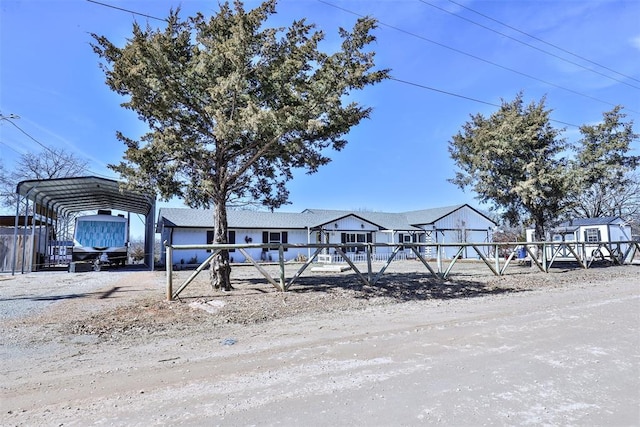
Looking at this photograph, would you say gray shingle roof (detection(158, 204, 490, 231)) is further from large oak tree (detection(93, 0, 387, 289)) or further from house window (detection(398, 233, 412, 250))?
large oak tree (detection(93, 0, 387, 289))

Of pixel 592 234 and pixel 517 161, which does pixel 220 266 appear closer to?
pixel 517 161

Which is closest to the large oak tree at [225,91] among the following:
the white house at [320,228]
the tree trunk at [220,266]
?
the tree trunk at [220,266]

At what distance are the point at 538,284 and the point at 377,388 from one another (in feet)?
38.3

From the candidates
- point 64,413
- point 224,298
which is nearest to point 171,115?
point 224,298

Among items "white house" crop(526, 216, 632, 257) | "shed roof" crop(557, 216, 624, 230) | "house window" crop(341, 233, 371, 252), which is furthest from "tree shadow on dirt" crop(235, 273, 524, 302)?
"shed roof" crop(557, 216, 624, 230)

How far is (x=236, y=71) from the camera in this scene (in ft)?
29.9

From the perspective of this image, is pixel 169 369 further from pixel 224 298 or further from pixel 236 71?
pixel 236 71

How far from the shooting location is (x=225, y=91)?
9109 mm

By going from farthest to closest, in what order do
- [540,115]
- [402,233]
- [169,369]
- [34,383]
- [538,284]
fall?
[402,233]
[540,115]
[538,284]
[169,369]
[34,383]

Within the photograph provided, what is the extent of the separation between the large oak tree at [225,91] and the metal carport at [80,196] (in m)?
4.52

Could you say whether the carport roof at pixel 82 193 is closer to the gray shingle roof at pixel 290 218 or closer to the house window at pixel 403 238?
the gray shingle roof at pixel 290 218

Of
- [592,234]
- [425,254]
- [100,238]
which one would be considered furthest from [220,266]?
[592,234]

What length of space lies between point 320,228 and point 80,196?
58.1 feet

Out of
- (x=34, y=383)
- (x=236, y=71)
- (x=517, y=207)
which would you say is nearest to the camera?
(x=34, y=383)
